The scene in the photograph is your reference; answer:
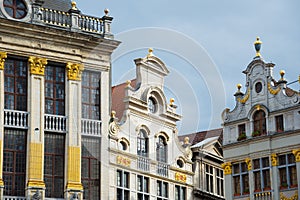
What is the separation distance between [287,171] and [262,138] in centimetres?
199

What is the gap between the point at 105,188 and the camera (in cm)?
3216

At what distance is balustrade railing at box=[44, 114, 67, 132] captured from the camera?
3130 cm

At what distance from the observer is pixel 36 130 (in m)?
30.9

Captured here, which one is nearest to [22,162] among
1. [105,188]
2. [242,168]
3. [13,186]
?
[13,186]

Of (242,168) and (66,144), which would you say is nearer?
(66,144)

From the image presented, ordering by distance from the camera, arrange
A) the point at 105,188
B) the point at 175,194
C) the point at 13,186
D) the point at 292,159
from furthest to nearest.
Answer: the point at 175,194 < the point at 292,159 < the point at 105,188 < the point at 13,186

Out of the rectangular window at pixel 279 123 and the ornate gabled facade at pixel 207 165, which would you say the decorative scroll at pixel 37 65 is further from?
the rectangular window at pixel 279 123

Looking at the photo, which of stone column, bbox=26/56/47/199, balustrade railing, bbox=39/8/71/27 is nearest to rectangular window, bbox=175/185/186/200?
stone column, bbox=26/56/47/199

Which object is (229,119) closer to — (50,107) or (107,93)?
(107,93)

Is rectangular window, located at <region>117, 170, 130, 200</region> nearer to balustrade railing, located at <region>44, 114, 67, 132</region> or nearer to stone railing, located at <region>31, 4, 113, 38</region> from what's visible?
balustrade railing, located at <region>44, 114, 67, 132</region>

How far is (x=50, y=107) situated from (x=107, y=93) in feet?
8.73

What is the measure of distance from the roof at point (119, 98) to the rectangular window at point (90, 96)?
3.81 meters

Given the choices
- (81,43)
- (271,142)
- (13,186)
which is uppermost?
(81,43)

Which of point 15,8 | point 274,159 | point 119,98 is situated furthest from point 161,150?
point 15,8
